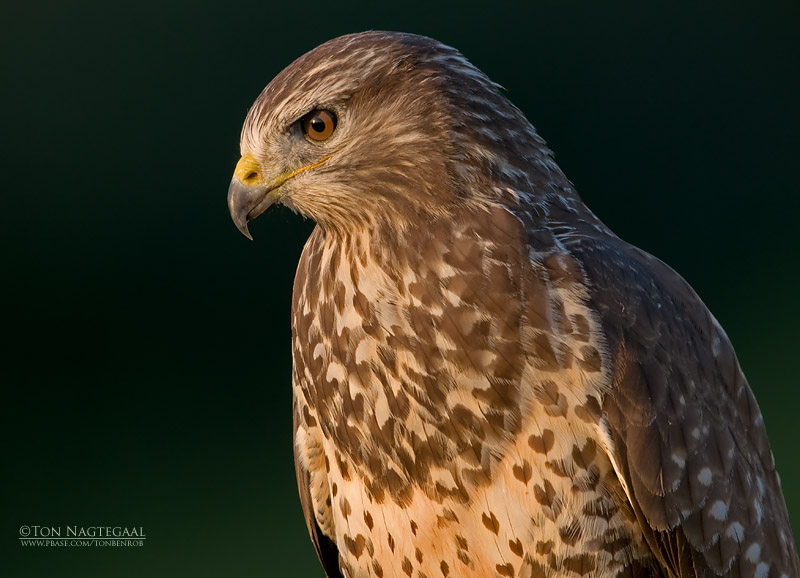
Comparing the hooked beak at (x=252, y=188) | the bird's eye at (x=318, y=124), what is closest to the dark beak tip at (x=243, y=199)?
the hooked beak at (x=252, y=188)

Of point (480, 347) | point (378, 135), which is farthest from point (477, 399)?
point (378, 135)

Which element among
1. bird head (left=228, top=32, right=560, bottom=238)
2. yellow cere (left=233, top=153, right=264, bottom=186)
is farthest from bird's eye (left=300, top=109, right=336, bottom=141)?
yellow cere (left=233, top=153, right=264, bottom=186)

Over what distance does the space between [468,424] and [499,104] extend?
22.7 inches

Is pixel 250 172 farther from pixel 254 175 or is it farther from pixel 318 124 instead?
pixel 318 124

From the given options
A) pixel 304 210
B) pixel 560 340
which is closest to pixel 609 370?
pixel 560 340

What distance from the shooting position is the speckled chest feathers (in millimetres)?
1590

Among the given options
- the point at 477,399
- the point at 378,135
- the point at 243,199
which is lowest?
the point at 477,399

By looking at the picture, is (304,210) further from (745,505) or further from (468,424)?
(745,505)

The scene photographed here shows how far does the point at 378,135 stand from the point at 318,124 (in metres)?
0.11

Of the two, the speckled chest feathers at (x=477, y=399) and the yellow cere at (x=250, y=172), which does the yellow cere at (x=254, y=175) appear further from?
the speckled chest feathers at (x=477, y=399)

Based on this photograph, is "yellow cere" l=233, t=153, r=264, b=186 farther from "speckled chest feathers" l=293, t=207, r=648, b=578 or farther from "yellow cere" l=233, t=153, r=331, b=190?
"speckled chest feathers" l=293, t=207, r=648, b=578

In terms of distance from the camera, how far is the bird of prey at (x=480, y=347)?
1.60 meters

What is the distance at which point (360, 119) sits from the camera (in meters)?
1.70

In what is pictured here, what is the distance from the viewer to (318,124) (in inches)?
66.7
